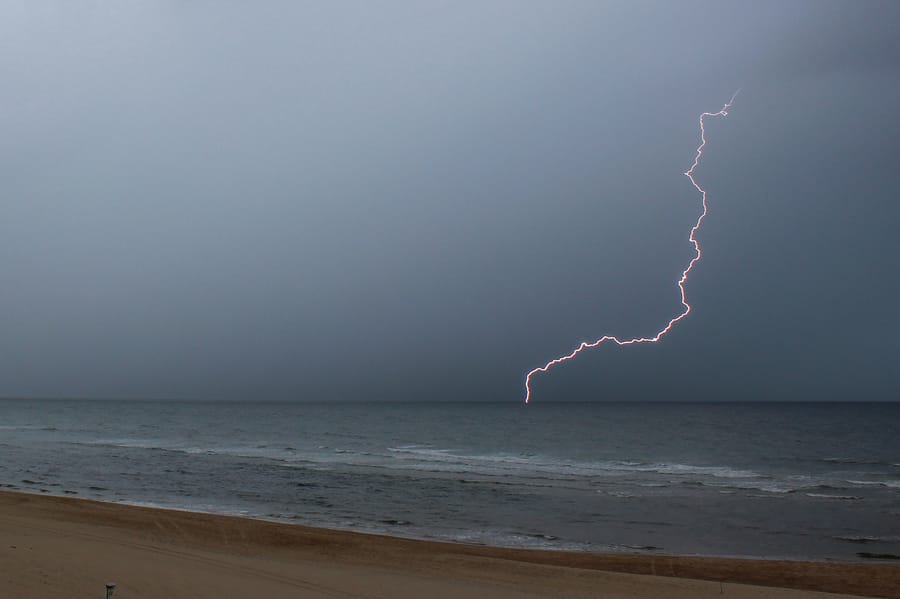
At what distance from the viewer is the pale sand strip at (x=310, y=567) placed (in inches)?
352

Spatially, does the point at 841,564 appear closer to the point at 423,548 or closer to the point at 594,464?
the point at 423,548

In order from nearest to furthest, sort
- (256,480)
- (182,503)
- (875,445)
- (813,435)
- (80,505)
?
(80,505) < (182,503) < (256,480) < (875,445) < (813,435)

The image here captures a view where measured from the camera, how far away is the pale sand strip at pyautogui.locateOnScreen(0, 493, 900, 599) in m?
8.93

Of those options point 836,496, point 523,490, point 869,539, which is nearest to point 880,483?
point 836,496

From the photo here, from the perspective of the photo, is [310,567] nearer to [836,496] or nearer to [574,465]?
[836,496]

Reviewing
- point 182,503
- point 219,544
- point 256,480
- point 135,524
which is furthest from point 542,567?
point 256,480

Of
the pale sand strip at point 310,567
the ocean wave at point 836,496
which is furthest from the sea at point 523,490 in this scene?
the pale sand strip at point 310,567

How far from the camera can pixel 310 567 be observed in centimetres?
1138

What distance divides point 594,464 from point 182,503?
2509 centimetres

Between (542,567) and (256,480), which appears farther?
(256,480)

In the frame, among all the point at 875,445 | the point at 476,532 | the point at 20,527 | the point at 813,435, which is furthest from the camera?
the point at 813,435

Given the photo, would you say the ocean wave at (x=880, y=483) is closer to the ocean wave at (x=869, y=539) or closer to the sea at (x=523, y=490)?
the sea at (x=523, y=490)

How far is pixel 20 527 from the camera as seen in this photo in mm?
13508

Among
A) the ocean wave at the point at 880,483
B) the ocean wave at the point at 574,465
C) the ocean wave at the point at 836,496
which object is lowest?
the ocean wave at the point at 574,465
